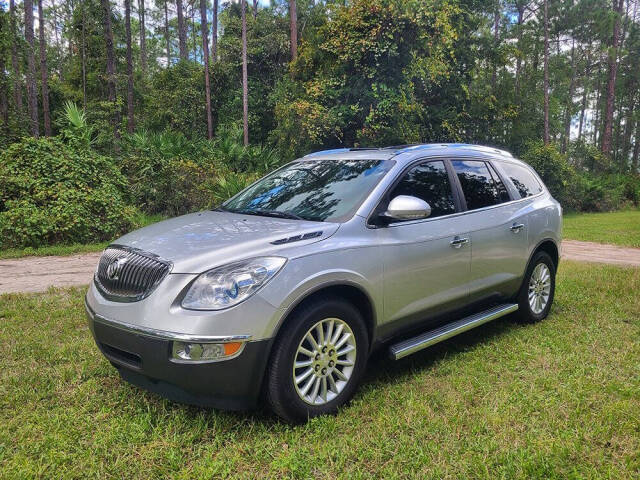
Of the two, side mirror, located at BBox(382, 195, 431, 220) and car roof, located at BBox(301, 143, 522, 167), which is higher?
car roof, located at BBox(301, 143, 522, 167)

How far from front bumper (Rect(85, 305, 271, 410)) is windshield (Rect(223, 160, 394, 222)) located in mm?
1179

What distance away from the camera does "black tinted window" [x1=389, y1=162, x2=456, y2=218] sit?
12.8ft

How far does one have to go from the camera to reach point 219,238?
3.15m

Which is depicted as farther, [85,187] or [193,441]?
[85,187]

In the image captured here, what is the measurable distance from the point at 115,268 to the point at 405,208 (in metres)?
1.97

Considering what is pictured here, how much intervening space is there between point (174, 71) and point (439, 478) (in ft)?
83.2

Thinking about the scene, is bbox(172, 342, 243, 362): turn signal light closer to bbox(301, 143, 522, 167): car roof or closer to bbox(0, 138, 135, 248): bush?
bbox(301, 143, 522, 167): car roof

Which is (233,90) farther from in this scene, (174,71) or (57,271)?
(57,271)

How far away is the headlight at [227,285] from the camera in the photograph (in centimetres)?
274

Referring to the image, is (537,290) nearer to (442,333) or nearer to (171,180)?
(442,333)

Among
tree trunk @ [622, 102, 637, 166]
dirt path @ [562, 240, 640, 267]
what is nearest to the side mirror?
dirt path @ [562, 240, 640, 267]

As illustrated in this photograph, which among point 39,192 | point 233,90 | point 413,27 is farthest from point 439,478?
point 233,90

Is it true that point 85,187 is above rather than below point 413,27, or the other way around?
below

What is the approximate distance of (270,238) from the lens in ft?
10.1
